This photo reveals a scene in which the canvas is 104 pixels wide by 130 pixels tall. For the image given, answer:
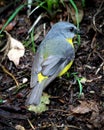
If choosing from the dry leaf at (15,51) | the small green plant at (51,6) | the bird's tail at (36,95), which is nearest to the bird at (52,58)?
the bird's tail at (36,95)

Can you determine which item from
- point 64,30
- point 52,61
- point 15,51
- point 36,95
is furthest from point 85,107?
point 15,51

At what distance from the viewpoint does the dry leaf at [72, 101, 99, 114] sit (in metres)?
5.73

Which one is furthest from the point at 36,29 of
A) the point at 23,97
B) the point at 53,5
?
the point at 23,97

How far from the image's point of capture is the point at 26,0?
763cm

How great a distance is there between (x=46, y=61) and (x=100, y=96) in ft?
3.02

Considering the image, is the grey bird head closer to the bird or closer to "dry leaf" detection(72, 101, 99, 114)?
the bird

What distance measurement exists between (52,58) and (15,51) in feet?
3.10

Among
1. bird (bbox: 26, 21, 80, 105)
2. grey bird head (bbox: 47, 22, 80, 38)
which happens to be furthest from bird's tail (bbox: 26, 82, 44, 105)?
grey bird head (bbox: 47, 22, 80, 38)

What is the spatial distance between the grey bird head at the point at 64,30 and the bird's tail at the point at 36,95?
1176 mm

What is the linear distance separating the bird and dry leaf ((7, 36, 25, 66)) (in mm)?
445

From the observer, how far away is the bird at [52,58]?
228 inches

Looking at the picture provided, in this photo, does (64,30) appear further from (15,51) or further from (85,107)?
(85,107)

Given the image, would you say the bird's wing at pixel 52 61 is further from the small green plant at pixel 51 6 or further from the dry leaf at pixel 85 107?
the small green plant at pixel 51 6

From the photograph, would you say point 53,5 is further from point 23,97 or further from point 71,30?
point 23,97
